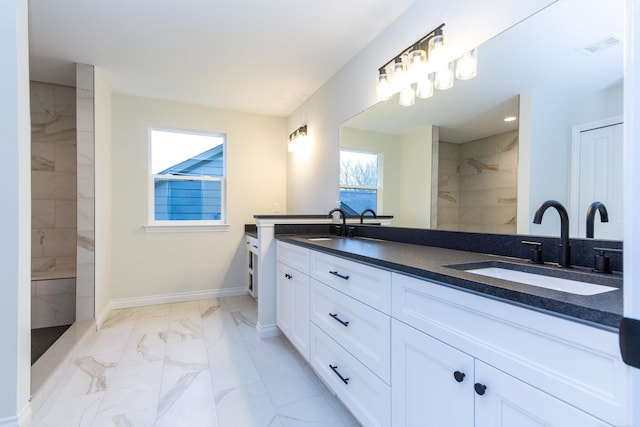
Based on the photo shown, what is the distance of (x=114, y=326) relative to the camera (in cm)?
281

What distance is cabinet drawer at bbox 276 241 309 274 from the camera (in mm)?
1954

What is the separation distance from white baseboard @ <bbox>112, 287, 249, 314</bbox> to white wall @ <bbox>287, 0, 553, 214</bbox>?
4.23ft

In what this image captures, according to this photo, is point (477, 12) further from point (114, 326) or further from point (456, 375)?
point (114, 326)

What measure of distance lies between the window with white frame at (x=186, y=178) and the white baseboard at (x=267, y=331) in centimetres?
173

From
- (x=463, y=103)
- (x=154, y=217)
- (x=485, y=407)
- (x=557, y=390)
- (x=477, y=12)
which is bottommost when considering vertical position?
(x=485, y=407)

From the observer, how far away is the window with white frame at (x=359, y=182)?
7.77 ft

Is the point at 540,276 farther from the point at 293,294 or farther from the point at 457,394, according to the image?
the point at 293,294

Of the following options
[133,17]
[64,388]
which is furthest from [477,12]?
[64,388]

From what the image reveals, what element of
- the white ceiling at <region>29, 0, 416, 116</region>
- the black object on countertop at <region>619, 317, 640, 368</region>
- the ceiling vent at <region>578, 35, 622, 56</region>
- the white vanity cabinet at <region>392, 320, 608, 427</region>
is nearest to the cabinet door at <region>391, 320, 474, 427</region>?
the white vanity cabinet at <region>392, 320, 608, 427</region>

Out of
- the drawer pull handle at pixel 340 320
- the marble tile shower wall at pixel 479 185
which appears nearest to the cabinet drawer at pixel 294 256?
the drawer pull handle at pixel 340 320

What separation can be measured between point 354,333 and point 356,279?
0.26m

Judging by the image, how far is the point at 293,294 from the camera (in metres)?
2.15

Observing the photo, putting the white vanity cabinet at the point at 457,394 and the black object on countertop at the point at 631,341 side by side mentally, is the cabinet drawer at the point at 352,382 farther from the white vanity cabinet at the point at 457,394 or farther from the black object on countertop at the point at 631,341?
the black object on countertop at the point at 631,341

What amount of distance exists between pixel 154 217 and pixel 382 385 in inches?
131
